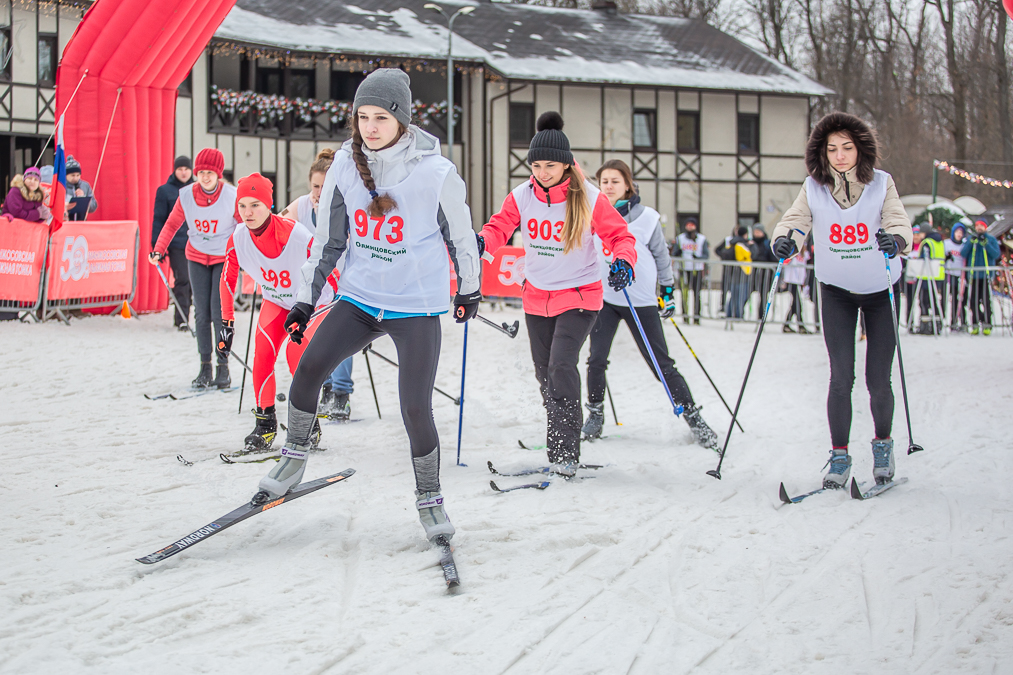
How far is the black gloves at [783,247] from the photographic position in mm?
4570

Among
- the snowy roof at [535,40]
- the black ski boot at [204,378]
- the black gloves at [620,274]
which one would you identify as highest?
the snowy roof at [535,40]

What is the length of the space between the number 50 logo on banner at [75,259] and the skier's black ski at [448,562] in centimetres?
833

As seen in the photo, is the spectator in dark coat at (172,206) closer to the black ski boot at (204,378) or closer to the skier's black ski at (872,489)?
the black ski boot at (204,378)

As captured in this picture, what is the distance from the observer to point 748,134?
29.0m

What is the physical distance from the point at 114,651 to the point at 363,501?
5.89 ft

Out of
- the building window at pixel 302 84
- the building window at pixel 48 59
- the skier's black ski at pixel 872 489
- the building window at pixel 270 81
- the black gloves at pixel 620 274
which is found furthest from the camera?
the building window at pixel 302 84

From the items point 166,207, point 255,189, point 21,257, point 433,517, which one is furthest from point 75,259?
point 433,517

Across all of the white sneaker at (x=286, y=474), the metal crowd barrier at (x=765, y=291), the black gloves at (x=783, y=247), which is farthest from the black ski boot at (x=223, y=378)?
the metal crowd barrier at (x=765, y=291)

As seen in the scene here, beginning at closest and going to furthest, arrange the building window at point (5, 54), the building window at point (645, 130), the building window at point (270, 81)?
the building window at point (5, 54)
the building window at point (270, 81)
the building window at point (645, 130)

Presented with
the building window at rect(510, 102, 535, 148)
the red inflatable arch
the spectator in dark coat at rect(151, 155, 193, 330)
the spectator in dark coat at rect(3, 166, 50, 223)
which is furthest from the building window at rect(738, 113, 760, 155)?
the spectator in dark coat at rect(3, 166, 50, 223)

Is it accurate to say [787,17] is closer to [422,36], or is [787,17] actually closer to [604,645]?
[422,36]

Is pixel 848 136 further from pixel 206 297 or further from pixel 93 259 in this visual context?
pixel 93 259

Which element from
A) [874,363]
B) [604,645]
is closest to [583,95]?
[874,363]

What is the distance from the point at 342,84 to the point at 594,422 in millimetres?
22066
